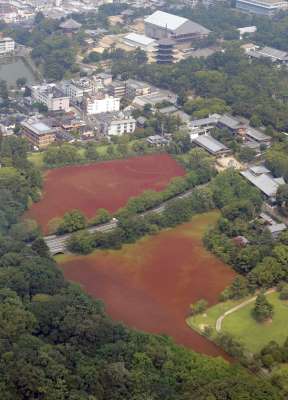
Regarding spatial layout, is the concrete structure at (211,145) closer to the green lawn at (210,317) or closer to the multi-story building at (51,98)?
the multi-story building at (51,98)

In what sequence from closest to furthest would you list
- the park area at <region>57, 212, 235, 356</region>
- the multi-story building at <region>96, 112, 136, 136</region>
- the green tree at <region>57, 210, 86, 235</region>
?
the park area at <region>57, 212, 235, 356</region> → the green tree at <region>57, 210, 86, 235</region> → the multi-story building at <region>96, 112, 136, 136</region>

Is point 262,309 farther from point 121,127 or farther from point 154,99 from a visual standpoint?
point 154,99

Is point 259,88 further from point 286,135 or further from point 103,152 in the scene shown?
point 103,152

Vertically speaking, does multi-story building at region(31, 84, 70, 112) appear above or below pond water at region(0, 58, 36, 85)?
above

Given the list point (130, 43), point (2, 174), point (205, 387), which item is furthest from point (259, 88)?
point (205, 387)

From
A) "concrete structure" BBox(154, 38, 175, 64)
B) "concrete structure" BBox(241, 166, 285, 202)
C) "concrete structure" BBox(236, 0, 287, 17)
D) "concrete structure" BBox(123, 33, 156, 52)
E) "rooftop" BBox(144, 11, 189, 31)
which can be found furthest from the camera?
"concrete structure" BBox(236, 0, 287, 17)

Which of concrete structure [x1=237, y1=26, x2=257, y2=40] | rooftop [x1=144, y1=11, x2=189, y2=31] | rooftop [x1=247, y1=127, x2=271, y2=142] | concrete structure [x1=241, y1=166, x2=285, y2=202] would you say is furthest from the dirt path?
concrete structure [x1=237, y1=26, x2=257, y2=40]

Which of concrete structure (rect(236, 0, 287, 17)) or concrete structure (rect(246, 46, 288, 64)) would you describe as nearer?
concrete structure (rect(246, 46, 288, 64))

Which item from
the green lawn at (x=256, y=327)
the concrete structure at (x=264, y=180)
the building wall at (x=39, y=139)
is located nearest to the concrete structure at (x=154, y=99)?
the building wall at (x=39, y=139)

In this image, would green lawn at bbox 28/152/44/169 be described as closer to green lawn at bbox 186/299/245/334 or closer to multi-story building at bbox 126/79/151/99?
multi-story building at bbox 126/79/151/99
